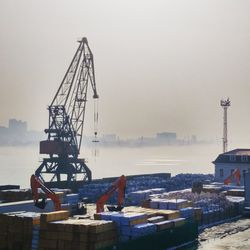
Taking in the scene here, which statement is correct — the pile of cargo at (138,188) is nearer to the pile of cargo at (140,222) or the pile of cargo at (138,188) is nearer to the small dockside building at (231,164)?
the small dockside building at (231,164)

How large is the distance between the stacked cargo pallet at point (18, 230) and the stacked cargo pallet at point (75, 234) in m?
1.09

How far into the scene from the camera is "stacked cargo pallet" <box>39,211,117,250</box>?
32750mm

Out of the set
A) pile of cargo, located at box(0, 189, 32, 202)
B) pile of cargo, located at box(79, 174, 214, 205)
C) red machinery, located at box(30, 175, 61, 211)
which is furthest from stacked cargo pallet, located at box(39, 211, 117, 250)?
pile of cargo, located at box(79, 174, 214, 205)

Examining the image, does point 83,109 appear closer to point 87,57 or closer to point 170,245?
point 87,57

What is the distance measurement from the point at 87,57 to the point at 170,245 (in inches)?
2411

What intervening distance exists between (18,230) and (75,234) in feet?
16.8

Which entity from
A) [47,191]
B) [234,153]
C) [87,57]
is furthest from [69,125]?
[47,191]

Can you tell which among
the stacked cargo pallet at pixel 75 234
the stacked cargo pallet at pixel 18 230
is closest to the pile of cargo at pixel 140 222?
the stacked cargo pallet at pixel 75 234

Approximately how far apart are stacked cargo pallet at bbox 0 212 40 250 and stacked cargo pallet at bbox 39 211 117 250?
1090 millimetres

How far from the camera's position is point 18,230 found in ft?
→ 116

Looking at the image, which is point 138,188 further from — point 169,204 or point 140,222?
point 140,222

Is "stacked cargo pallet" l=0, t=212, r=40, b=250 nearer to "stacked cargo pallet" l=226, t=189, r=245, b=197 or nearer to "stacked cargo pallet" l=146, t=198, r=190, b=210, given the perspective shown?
"stacked cargo pallet" l=146, t=198, r=190, b=210

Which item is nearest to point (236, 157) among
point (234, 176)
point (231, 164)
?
point (231, 164)

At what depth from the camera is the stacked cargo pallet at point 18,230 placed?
3478cm
